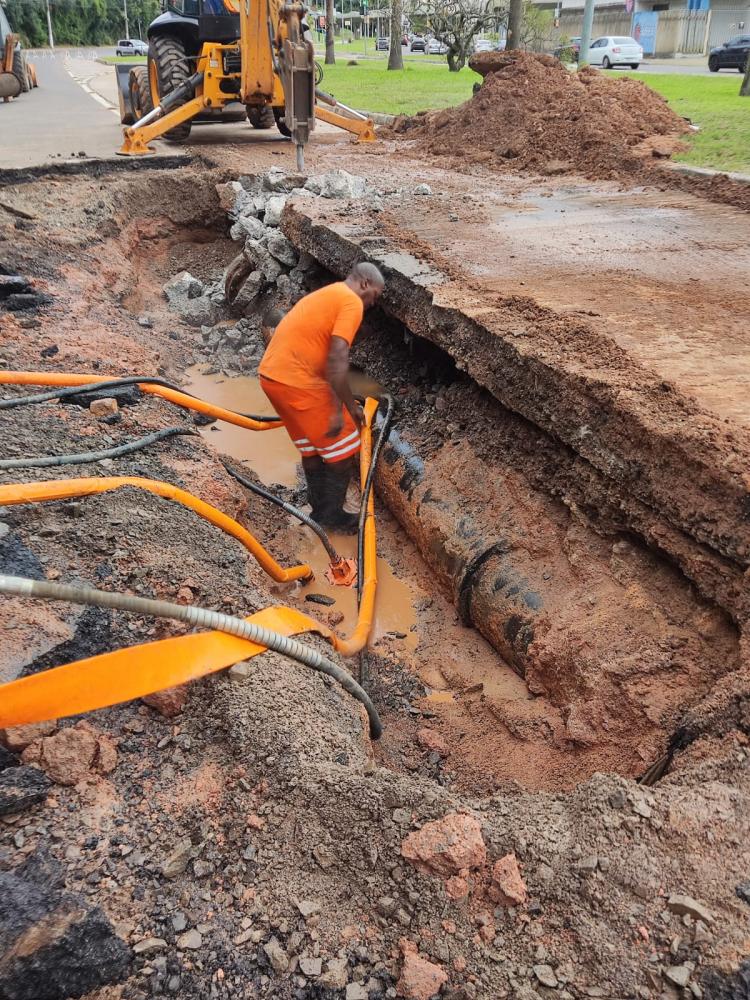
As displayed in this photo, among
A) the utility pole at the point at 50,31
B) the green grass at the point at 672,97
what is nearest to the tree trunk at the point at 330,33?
the green grass at the point at 672,97

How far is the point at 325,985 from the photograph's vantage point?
1.90 metres

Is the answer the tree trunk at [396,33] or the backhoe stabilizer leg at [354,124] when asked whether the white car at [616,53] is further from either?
the backhoe stabilizer leg at [354,124]

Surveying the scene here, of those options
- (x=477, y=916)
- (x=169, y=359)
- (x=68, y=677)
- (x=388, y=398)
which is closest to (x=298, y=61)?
(x=169, y=359)

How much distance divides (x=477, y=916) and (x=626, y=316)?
3565 mm

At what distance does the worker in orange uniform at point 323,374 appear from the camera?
15.3 ft

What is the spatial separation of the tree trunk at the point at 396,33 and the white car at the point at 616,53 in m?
8.37

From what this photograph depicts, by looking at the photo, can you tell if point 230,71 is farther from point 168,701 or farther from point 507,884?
point 507,884

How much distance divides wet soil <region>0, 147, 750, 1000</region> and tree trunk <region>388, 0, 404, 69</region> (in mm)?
26104

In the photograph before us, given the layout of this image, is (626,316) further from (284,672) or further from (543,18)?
(543,18)

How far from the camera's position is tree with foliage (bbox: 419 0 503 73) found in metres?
24.2

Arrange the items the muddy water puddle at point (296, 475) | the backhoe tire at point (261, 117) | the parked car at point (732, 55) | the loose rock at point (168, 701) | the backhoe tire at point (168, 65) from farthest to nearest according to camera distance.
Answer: the parked car at point (732, 55), the backhoe tire at point (261, 117), the backhoe tire at point (168, 65), the muddy water puddle at point (296, 475), the loose rock at point (168, 701)

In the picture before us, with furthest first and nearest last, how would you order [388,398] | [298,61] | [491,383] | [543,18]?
[543,18]
[298,61]
[388,398]
[491,383]

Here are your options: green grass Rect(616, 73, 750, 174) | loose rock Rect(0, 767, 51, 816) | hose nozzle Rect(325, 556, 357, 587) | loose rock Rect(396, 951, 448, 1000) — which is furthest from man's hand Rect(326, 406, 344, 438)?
green grass Rect(616, 73, 750, 174)

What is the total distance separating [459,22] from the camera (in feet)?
80.1
